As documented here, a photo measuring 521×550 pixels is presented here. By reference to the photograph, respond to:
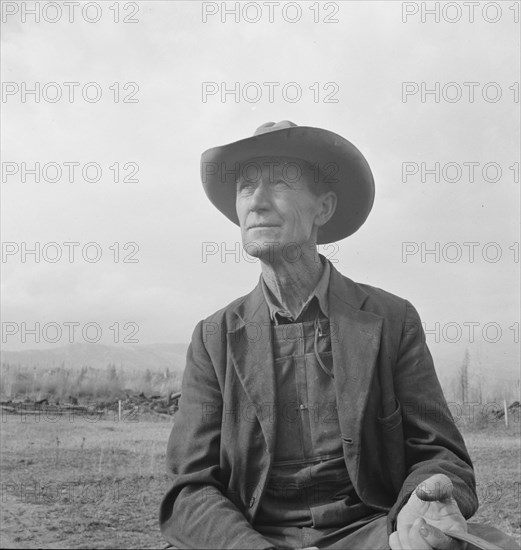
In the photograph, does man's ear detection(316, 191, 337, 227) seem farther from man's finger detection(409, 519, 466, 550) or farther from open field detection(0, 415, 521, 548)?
open field detection(0, 415, 521, 548)

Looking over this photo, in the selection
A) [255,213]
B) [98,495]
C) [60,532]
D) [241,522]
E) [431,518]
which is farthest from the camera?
[98,495]

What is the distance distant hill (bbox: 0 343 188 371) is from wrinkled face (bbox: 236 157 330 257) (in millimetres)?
1731

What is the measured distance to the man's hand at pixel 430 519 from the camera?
6.68ft

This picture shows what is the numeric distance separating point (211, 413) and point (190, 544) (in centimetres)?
43

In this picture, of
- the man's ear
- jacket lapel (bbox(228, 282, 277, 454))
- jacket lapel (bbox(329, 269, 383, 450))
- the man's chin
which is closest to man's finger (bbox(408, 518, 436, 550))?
jacket lapel (bbox(329, 269, 383, 450))

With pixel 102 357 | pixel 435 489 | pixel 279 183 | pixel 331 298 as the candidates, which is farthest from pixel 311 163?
pixel 102 357

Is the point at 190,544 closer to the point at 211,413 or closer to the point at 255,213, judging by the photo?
the point at 211,413

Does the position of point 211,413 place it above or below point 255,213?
below

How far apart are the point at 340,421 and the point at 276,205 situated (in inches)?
29.4

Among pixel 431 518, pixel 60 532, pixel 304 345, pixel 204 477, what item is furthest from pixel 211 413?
pixel 60 532

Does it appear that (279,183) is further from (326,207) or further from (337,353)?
(337,353)

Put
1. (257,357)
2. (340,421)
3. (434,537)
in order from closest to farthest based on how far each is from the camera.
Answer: (434,537) → (340,421) → (257,357)

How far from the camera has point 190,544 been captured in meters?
2.29

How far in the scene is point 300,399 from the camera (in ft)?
8.05
